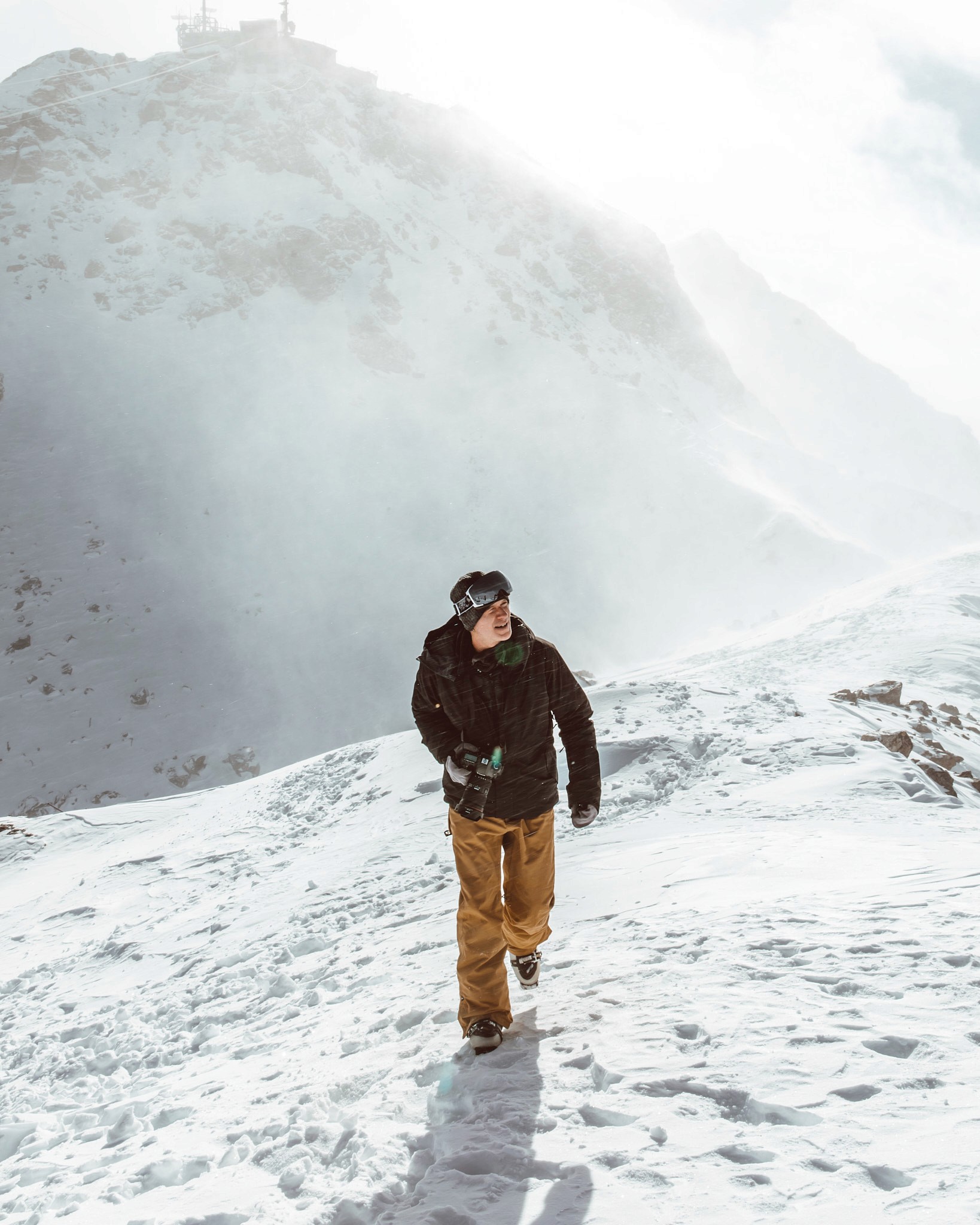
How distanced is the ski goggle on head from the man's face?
3 centimetres

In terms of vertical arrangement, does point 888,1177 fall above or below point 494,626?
below

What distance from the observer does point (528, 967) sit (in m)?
3.45

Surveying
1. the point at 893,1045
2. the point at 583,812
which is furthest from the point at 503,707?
the point at 893,1045

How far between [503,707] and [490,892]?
29.6 inches

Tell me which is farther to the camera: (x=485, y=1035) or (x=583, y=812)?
(x=583, y=812)

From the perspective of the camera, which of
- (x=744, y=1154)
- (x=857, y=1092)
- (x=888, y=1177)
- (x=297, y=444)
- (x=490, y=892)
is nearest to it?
(x=888, y=1177)

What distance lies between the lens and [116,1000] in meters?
5.52

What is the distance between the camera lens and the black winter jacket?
312 centimetres

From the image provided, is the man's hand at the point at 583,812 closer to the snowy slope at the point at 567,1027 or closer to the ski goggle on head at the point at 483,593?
the snowy slope at the point at 567,1027

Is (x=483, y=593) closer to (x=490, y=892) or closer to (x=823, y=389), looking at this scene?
(x=490, y=892)

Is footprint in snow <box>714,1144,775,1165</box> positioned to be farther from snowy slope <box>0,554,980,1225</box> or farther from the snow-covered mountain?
the snow-covered mountain

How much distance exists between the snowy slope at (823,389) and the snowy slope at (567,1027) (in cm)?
10124

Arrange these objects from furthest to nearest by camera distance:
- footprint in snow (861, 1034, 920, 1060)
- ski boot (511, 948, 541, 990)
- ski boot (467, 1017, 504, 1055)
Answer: ski boot (511, 948, 541, 990) → ski boot (467, 1017, 504, 1055) → footprint in snow (861, 1034, 920, 1060)

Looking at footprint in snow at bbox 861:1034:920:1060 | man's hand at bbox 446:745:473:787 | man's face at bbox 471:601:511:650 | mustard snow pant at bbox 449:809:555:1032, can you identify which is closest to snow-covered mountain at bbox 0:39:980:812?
mustard snow pant at bbox 449:809:555:1032
